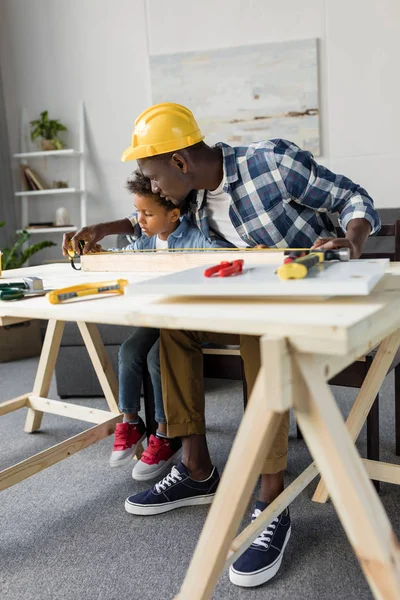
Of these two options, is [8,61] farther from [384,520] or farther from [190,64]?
[384,520]

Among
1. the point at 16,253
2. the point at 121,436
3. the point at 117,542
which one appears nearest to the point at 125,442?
the point at 121,436

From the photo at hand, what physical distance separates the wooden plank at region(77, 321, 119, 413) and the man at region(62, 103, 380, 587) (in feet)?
0.97

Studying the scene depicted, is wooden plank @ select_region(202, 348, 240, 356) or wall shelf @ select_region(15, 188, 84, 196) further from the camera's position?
wall shelf @ select_region(15, 188, 84, 196)

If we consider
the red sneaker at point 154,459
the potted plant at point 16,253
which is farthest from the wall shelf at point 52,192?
the red sneaker at point 154,459

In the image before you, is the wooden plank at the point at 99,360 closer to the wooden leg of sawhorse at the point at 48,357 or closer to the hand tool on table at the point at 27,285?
the wooden leg of sawhorse at the point at 48,357

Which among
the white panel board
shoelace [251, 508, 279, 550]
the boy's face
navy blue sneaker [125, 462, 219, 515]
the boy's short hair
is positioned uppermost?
the boy's short hair

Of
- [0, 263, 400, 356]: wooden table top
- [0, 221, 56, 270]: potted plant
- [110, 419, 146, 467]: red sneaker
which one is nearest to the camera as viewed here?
[0, 263, 400, 356]: wooden table top

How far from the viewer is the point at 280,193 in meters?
1.56

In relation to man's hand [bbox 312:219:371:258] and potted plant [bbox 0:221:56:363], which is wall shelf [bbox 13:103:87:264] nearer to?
potted plant [bbox 0:221:56:363]

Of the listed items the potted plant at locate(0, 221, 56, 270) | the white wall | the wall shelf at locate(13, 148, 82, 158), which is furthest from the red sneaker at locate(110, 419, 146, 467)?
the wall shelf at locate(13, 148, 82, 158)

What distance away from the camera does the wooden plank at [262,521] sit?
983mm

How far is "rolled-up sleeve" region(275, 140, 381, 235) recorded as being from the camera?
1.47m

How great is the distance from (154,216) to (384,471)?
3.28 feet

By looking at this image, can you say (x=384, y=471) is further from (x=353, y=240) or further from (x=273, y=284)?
(x=273, y=284)
